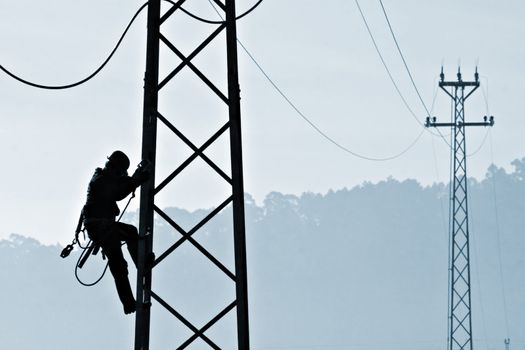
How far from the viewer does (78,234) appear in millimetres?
14812

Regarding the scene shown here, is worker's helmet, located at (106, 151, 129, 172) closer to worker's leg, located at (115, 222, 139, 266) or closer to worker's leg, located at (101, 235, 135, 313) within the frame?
worker's leg, located at (115, 222, 139, 266)

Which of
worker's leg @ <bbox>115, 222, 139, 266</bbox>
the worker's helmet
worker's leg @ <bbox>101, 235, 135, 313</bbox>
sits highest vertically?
the worker's helmet

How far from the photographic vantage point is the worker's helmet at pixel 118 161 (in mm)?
14281

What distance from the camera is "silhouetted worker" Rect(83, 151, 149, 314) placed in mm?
14312

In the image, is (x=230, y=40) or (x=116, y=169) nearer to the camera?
(x=116, y=169)

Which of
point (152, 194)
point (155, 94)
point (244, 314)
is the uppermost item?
point (155, 94)

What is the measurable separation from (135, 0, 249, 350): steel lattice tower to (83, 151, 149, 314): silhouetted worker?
0.25 meters

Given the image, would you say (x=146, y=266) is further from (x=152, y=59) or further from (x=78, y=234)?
(x=152, y=59)

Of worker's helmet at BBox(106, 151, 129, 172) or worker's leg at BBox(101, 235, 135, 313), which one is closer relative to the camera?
worker's helmet at BBox(106, 151, 129, 172)

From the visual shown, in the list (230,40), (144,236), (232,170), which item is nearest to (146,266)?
(144,236)

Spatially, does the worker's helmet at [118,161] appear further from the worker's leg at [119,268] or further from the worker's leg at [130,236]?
the worker's leg at [119,268]

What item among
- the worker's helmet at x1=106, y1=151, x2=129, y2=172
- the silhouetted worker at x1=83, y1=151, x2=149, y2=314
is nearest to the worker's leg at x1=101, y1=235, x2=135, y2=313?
the silhouetted worker at x1=83, y1=151, x2=149, y2=314

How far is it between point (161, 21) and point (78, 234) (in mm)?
2621

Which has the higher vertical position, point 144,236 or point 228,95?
point 228,95
